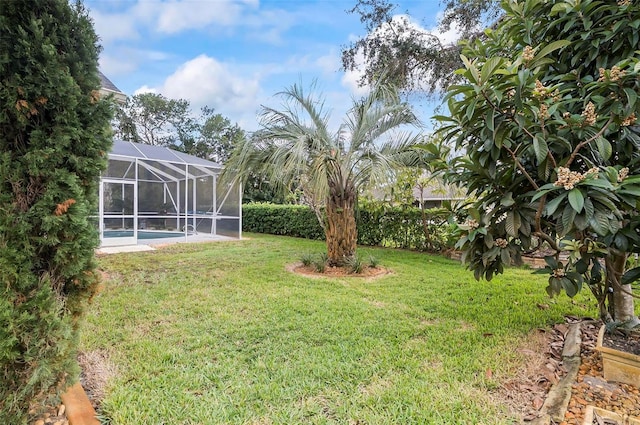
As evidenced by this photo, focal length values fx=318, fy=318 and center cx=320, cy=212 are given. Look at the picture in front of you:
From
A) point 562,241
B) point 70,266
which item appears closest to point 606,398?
point 562,241

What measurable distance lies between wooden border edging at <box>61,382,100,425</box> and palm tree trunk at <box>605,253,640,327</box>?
4.06 metres

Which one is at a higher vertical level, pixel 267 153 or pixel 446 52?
pixel 446 52

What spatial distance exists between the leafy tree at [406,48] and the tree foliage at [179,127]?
21.0 meters

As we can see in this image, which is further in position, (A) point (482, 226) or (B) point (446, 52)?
(B) point (446, 52)

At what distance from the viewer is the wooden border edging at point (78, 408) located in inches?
79.1

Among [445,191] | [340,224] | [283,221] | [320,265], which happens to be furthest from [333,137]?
[283,221]

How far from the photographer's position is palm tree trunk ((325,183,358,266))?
6625 mm

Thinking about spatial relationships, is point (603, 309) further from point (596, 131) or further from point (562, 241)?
point (596, 131)

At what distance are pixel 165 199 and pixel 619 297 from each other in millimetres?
13864

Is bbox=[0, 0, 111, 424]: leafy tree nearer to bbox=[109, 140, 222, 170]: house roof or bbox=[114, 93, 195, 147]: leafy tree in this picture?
bbox=[109, 140, 222, 170]: house roof

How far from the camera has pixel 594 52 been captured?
2.55 metres

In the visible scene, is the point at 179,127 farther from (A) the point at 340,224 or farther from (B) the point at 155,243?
(A) the point at 340,224

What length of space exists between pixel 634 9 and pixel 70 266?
14.0ft

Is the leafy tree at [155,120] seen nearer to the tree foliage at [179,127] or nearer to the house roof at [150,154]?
the tree foliage at [179,127]
